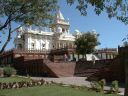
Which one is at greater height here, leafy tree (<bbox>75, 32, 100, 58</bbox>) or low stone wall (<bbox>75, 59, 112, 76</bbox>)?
leafy tree (<bbox>75, 32, 100, 58</bbox>)

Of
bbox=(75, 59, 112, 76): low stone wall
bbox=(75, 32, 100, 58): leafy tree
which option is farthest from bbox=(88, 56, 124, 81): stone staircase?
bbox=(75, 32, 100, 58): leafy tree

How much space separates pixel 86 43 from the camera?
6544cm

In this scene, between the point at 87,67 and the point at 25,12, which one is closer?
the point at 25,12

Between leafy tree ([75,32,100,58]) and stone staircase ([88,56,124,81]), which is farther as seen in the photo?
leafy tree ([75,32,100,58])

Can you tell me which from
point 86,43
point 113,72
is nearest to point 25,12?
point 113,72

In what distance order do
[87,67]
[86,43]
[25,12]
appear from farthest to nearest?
1. [86,43]
2. [87,67]
3. [25,12]

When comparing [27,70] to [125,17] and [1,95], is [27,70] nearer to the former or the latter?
[1,95]

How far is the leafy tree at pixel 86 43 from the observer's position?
65.4 meters

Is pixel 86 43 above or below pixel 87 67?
above

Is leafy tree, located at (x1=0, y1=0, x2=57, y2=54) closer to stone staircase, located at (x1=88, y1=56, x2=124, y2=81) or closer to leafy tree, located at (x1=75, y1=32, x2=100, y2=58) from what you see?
stone staircase, located at (x1=88, y1=56, x2=124, y2=81)

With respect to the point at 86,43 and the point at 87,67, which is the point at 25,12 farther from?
the point at 86,43

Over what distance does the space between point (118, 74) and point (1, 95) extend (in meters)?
14.3

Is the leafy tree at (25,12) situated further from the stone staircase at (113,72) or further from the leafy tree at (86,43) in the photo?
the leafy tree at (86,43)

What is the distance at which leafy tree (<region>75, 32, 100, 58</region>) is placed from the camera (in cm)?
6544
